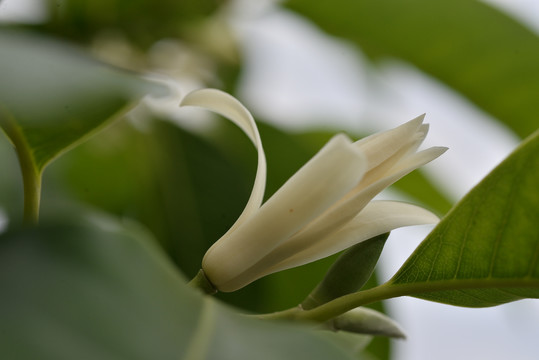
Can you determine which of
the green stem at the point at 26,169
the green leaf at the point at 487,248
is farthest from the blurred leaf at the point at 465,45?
the green stem at the point at 26,169

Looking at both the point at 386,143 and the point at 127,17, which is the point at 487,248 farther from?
the point at 127,17

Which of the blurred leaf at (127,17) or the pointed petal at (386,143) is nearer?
the pointed petal at (386,143)

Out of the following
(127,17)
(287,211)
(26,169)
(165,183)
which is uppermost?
(287,211)

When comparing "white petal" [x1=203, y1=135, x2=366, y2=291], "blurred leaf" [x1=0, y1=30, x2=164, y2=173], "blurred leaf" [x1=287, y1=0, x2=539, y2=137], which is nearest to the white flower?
"white petal" [x1=203, y1=135, x2=366, y2=291]

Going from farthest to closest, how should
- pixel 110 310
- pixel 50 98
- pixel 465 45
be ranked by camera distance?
pixel 465 45, pixel 50 98, pixel 110 310

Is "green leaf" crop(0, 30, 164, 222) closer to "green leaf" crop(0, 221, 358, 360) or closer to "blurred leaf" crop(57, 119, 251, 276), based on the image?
"green leaf" crop(0, 221, 358, 360)


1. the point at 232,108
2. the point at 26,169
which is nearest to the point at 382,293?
the point at 232,108

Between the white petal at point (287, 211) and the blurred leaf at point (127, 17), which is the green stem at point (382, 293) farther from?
the blurred leaf at point (127, 17)
